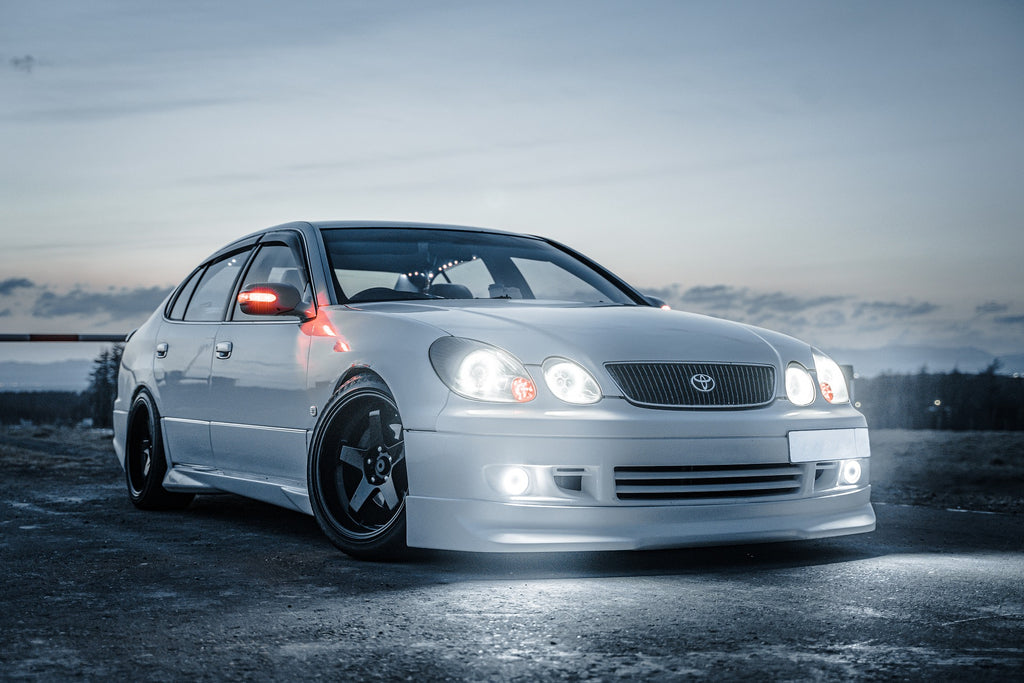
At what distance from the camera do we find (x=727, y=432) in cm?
441

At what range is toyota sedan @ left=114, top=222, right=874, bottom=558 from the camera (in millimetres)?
4277

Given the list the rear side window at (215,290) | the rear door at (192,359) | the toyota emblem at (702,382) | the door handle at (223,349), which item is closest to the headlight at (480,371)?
the toyota emblem at (702,382)

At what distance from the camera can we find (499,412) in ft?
14.0

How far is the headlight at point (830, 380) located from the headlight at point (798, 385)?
0.25 ft

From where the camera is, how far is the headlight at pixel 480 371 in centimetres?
434

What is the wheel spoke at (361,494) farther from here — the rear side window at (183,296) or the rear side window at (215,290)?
the rear side window at (183,296)

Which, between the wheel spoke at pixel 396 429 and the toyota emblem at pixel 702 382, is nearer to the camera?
the toyota emblem at pixel 702 382

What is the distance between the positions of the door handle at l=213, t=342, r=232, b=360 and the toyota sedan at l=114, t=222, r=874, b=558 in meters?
0.01

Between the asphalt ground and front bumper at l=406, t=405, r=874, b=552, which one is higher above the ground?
front bumper at l=406, t=405, r=874, b=552

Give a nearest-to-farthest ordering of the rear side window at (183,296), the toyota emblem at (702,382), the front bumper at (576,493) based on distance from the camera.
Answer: the front bumper at (576,493)
the toyota emblem at (702,382)
the rear side window at (183,296)

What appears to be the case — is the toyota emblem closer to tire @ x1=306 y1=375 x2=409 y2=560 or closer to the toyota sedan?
the toyota sedan

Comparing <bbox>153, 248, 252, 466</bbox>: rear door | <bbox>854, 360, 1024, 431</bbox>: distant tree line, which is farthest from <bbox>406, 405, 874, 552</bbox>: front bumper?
<bbox>854, 360, 1024, 431</bbox>: distant tree line

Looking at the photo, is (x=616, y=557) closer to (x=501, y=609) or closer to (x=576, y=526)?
(x=576, y=526)

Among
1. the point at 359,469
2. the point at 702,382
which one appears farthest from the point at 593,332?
the point at 359,469
